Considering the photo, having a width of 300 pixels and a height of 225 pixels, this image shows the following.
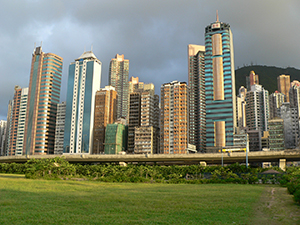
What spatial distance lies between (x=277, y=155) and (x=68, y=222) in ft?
319

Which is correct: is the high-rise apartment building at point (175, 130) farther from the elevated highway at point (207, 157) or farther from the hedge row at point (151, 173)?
the hedge row at point (151, 173)

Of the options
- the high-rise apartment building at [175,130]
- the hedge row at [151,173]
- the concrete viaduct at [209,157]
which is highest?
the high-rise apartment building at [175,130]

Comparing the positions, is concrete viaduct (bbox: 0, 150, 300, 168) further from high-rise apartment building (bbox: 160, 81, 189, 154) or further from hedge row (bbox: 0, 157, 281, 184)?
high-rise apartment building (bbox: 160, 81, 189, 154)

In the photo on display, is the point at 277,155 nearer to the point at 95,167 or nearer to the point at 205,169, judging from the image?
the point at 205,169

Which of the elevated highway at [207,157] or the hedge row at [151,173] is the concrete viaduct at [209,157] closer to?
the elevated highway at [207,157]

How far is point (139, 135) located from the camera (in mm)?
199500

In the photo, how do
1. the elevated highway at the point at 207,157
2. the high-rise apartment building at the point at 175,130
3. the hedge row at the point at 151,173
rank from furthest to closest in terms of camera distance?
the high-rise apartment building at the point at 175,130, the elevated highway at the point at 207,157, the hedge row at the point at 151,173

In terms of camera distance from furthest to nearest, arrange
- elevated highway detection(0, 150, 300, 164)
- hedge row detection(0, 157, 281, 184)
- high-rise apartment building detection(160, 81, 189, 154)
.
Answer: high-rise apartment building detection(160, 81, 189, 154) → elevated highway detection(0, 150, 300, 164) → hedge row detection(0, 157, 281, 184)

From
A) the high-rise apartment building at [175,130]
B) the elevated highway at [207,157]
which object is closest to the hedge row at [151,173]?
the elevated highway at [207,157]

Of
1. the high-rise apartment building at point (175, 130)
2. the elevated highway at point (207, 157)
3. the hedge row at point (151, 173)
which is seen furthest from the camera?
the high-rise apartment building at point (175, 130)

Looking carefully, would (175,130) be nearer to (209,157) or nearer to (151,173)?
(209,157)

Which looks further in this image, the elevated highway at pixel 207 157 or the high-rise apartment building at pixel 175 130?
the high-rise apartment building at pixel 175 130

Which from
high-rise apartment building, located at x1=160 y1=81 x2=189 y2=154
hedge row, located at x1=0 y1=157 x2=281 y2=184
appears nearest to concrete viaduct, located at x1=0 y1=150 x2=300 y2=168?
hedge row, located at x1=0 y1=157 x2=281 y2=184

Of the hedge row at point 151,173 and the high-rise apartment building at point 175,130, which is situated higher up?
the high-rise apartment building at point 175,130
